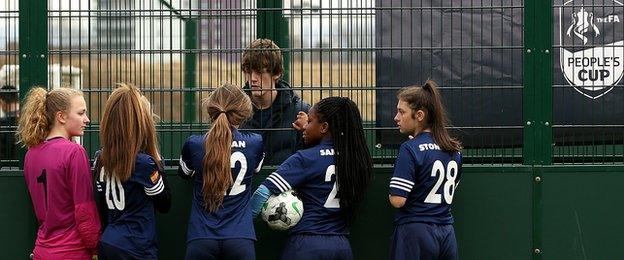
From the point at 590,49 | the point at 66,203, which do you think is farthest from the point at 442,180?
the point at 66,203

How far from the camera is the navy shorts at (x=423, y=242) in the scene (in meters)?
6.90

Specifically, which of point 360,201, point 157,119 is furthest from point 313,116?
point 157,119

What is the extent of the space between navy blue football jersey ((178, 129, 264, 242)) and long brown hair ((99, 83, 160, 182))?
247mm

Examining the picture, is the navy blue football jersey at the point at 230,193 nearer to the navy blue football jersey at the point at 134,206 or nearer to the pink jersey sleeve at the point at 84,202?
the navy blue football jersey at the point at 134,206

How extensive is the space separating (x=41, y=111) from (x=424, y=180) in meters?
2.45

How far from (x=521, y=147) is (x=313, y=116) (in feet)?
5.10

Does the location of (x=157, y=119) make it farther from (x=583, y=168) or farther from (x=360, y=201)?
(x=583, y=168)

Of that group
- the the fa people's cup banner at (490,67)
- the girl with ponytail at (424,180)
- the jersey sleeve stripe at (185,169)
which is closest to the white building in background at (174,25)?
the the fa people's cup banner at (490,67)

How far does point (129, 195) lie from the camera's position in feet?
22.5

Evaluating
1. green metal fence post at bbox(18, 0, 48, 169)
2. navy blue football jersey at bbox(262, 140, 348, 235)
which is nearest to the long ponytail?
navy blue football jersey at bbox(262, 140, 348, 235)

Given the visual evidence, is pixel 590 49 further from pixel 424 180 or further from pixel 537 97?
pixel 424 180

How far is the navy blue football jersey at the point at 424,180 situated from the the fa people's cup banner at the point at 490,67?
73 centimetres

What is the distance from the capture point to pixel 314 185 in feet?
23.0

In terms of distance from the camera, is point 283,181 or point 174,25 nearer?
point 283,181
